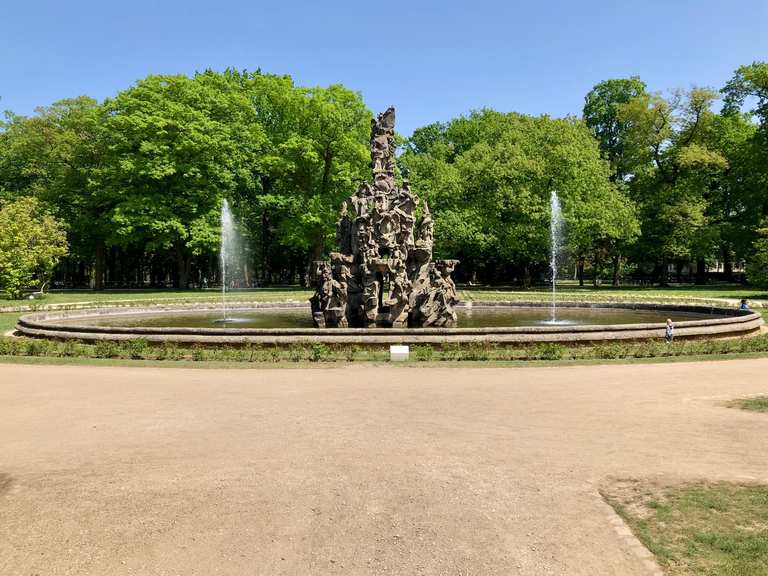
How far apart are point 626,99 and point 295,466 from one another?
88.7m

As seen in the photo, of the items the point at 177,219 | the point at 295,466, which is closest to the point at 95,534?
the point at 295,466

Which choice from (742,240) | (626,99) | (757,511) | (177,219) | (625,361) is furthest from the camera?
(626,99)

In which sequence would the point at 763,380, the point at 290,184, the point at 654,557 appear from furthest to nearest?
the point at 290,184
the point at 763,380
the point at 654,557

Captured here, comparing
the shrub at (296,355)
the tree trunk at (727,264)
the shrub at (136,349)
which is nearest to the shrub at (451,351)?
the shrub at (296,355)

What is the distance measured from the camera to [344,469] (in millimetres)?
8336

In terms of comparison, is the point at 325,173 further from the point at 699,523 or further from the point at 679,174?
the point at 699,523

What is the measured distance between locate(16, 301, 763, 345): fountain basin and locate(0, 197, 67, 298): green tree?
1661 centimetres

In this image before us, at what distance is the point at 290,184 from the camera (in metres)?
67.6

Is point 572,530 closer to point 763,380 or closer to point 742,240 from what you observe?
point 763,380

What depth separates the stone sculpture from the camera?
85.5ft

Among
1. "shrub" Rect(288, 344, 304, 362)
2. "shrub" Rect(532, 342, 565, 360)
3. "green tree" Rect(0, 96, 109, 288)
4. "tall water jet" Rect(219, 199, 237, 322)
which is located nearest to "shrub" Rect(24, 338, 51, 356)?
"shrub" Rect(288, 344, 304, 362)

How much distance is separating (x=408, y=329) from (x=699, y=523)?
1678cm

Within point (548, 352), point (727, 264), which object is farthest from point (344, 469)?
point (727, 264)

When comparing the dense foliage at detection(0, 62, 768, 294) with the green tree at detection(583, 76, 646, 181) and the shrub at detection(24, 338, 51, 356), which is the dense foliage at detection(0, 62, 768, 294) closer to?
the green tree at detection(583, 76, 646, 181)
